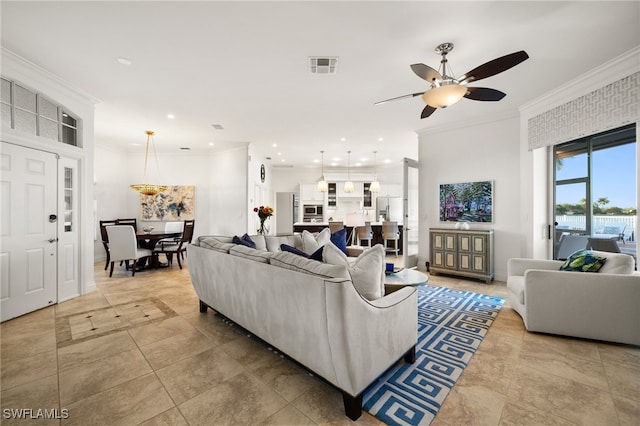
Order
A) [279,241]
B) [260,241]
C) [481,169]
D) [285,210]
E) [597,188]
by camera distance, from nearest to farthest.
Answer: [260,241] < [279,241] < [597,188] < [481,169] < [285,210]

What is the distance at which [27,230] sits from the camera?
3086 millimetres

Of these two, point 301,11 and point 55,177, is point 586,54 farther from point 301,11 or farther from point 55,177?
point 55,177

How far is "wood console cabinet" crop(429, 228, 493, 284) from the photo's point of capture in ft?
14.4

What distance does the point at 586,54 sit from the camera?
2.79m

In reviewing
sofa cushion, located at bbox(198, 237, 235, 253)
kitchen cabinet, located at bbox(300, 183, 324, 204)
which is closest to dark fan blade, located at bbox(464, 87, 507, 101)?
sofa cushion, located at bbox(198, 237, 235, 253)

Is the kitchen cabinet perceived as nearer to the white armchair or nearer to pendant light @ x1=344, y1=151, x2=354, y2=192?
pendant light @ x1=344, y1=151, x2=354, y2=192

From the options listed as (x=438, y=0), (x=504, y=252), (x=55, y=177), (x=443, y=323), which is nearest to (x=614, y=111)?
(x=504, y=252)

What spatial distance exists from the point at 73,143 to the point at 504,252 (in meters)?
7.15

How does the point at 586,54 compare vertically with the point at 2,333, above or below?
above

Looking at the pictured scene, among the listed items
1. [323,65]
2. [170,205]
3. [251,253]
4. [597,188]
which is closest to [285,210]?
[170,205]

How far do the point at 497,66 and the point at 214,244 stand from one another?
3.20 meters

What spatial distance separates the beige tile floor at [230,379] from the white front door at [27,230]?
13.5 inches

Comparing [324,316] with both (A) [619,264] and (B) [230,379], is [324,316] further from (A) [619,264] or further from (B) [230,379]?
(A) [619,264]

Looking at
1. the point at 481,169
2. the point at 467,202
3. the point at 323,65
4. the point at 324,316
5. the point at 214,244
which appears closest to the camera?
the point at 324,316
